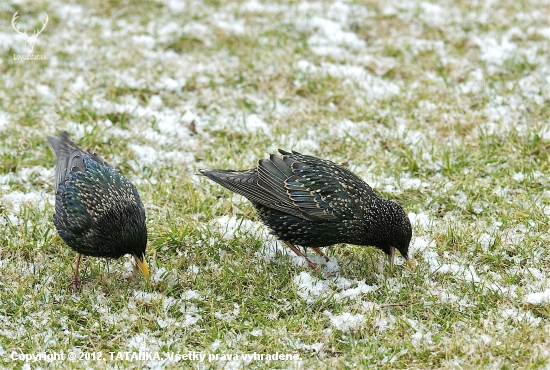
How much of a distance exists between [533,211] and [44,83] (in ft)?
15.4

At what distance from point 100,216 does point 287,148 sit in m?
2.22

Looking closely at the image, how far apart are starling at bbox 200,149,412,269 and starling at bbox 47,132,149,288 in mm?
685

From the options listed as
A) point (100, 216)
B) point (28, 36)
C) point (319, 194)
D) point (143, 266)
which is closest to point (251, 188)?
point (319, 194)

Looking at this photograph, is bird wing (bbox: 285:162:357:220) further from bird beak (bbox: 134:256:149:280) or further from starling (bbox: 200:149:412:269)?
bird beak (bbox: 134:256:149:280)

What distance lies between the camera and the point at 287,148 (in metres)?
5.98

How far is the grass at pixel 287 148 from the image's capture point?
3.96 metres

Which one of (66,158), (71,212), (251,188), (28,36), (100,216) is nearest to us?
(100,216)

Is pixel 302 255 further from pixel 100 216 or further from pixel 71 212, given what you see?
pixel 71 212

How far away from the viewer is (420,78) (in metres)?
6.89

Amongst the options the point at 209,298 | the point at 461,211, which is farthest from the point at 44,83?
the point at 461,211

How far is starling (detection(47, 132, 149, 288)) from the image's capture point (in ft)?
13.6

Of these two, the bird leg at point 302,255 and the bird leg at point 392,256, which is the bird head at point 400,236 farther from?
the bird leg at point 302,255

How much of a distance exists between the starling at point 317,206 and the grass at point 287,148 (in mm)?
242

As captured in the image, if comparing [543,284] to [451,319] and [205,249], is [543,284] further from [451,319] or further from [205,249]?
[205,249]
